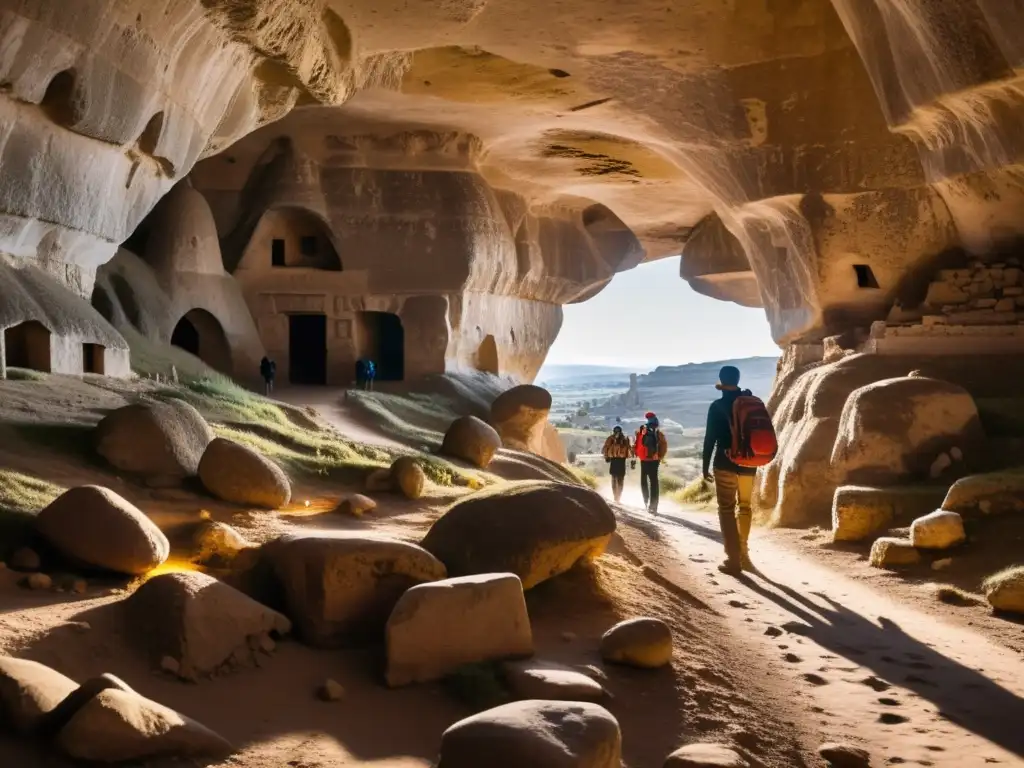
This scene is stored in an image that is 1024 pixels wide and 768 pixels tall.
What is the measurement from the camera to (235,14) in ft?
28.2

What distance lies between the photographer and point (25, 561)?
4.72 m

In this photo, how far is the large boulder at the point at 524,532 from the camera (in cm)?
507

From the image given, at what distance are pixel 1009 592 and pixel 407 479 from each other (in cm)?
428

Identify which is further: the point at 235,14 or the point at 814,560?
the point at 235,14

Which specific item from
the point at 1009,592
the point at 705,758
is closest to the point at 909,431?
the point at 1009,592

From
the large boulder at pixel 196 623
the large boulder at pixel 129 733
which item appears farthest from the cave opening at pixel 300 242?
the large boulder at pixel 129 733

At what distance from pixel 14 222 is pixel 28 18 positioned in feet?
6.84

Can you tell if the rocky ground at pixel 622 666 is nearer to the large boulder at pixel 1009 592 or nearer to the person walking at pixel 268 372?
the large boulder at pixel 1009 592

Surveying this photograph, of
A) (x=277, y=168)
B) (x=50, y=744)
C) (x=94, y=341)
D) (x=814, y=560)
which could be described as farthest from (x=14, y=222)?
(x=277, y=168)

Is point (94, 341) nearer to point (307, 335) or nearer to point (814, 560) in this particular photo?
point (814, 560)

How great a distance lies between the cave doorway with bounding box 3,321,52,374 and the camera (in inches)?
351

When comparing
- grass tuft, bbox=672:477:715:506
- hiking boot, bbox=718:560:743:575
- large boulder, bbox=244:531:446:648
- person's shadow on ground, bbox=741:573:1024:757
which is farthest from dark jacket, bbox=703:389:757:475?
grass tuft, bbox=672:477:715:506

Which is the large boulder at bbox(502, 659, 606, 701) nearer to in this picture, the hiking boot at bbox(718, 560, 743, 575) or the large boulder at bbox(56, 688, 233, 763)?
the large boulder at bbox(56, 688, 233, 763)

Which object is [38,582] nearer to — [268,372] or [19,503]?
[19,503]
